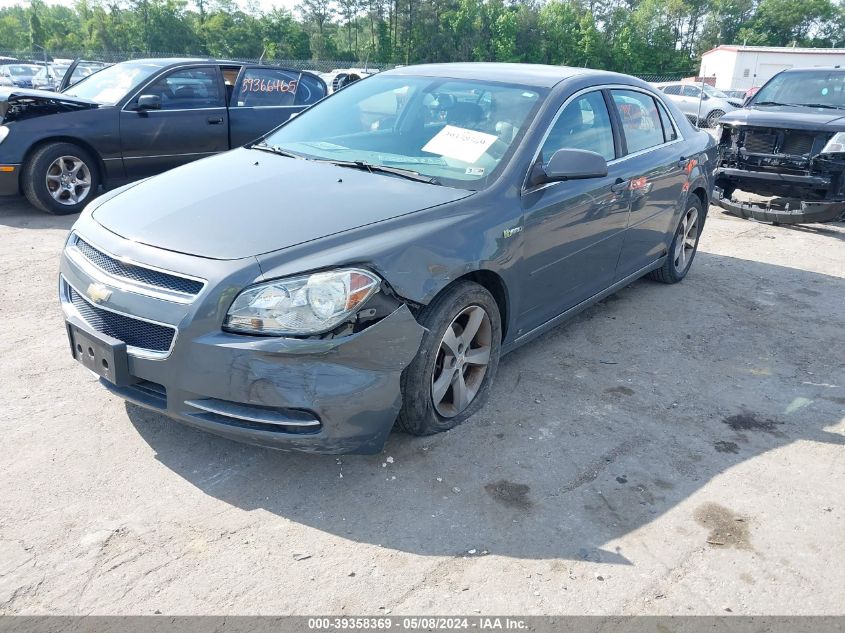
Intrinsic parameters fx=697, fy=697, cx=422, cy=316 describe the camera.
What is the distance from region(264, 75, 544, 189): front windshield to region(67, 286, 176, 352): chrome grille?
1.50 m

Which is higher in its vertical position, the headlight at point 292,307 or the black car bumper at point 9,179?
the headlight at point 292,307

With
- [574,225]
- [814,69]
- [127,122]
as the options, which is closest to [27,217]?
[127,122]

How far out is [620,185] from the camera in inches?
174

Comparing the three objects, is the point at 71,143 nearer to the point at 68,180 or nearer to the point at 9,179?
the point at 68,180

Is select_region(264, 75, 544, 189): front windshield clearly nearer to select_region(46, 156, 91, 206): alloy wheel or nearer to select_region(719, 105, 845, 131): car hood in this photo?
select_region(46, 156, 91, 206): alloy wheel

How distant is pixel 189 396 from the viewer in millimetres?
2781

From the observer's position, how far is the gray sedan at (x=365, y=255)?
8.93 feet

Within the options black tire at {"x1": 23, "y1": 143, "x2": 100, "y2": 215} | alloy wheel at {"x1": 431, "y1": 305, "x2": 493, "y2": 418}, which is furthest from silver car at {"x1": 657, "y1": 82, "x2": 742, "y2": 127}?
alloy wheel at {"x1": 431, "y1": 305, "x2": 493, "y2": 418}

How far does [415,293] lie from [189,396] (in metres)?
1.01

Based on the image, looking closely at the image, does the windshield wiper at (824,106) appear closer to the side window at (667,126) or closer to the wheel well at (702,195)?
the wheel well at (702,195)

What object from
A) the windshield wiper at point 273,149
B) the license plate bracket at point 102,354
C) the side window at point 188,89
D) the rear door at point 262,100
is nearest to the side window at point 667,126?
the windshield wiper at point 273,149

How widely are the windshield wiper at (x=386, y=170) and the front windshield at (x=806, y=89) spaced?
24.4 ft

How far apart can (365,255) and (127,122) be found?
19.3ft

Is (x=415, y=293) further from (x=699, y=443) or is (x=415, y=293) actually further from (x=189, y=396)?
(x=699, y=443)
